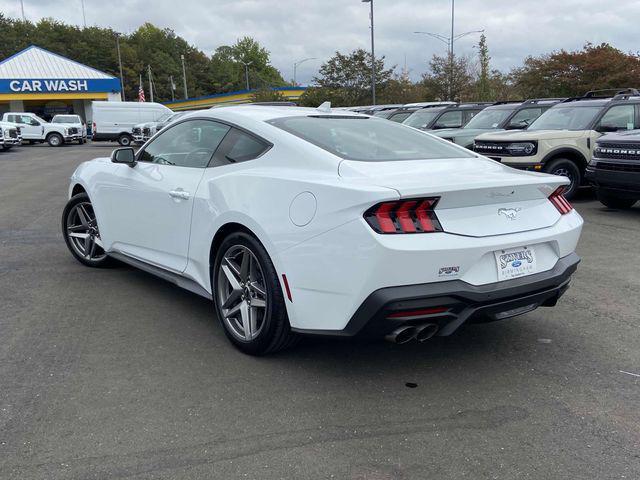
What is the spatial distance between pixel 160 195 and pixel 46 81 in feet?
173

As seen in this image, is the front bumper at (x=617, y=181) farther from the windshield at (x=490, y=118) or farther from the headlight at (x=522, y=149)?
the windshield at (x=490, y=118)

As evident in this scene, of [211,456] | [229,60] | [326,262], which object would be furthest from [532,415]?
[229,60]

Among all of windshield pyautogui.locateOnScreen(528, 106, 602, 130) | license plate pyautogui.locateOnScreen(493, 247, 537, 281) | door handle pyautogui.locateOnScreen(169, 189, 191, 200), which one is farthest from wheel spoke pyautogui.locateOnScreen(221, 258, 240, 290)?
windshield pyautogui.locateOnScreen(528, 106, 602, 130)

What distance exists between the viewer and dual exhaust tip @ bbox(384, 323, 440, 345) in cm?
318

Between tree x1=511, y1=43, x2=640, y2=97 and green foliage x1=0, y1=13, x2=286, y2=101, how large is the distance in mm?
59857

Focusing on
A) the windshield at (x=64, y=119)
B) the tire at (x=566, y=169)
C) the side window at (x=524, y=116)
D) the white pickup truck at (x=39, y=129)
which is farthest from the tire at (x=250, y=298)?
the windshield at (x=64, y=119)

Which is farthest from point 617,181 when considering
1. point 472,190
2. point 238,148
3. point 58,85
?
point 58,85

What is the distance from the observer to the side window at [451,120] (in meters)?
15.7

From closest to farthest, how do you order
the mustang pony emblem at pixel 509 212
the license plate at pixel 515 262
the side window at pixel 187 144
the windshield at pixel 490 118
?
the license plate at pixel 515 262 → the mustang pony emblem at pixel 509 212 → the side window at pixel 187 144 → the windshield at pixel 490 118

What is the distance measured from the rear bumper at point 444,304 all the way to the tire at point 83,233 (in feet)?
11.0

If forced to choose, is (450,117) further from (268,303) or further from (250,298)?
Result: (268,303)

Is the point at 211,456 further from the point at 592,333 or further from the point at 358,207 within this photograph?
the point at 592,333

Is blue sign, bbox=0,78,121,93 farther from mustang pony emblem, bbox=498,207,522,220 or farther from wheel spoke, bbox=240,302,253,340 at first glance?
mustang pony emblem, bbox=498,207,522,220

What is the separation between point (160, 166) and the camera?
4.86 m
